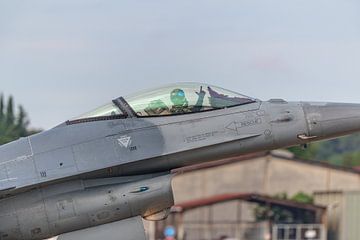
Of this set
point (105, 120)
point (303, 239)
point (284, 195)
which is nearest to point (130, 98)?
point (105, 120)

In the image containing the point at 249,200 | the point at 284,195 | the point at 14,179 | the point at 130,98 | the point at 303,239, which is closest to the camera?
the point at 14,179

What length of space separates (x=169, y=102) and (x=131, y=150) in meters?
1.17

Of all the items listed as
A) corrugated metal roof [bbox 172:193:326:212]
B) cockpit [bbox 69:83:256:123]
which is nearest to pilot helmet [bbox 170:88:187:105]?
cockpit [bbox 69:83:256:123]

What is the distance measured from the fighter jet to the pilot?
17 mm

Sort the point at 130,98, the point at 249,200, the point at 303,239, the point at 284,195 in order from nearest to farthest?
the point at 130,98 → the point at 303,239 → the point at 249,200 → the point at 284,195

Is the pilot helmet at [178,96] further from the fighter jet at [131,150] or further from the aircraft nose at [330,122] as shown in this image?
the aircraft nose at [330,122]

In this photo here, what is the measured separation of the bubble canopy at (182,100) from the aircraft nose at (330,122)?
106 cm

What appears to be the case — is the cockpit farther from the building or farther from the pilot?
the building

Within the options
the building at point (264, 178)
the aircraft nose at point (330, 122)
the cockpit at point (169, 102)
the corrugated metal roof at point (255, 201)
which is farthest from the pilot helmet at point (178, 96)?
the building at point (264, 178)

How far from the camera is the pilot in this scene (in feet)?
55.5

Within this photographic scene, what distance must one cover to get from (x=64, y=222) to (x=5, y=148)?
160cm

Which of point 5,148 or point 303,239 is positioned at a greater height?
point 5,148

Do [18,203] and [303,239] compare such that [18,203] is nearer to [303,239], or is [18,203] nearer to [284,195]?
[303,239]

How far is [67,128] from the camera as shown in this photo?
1656cm
